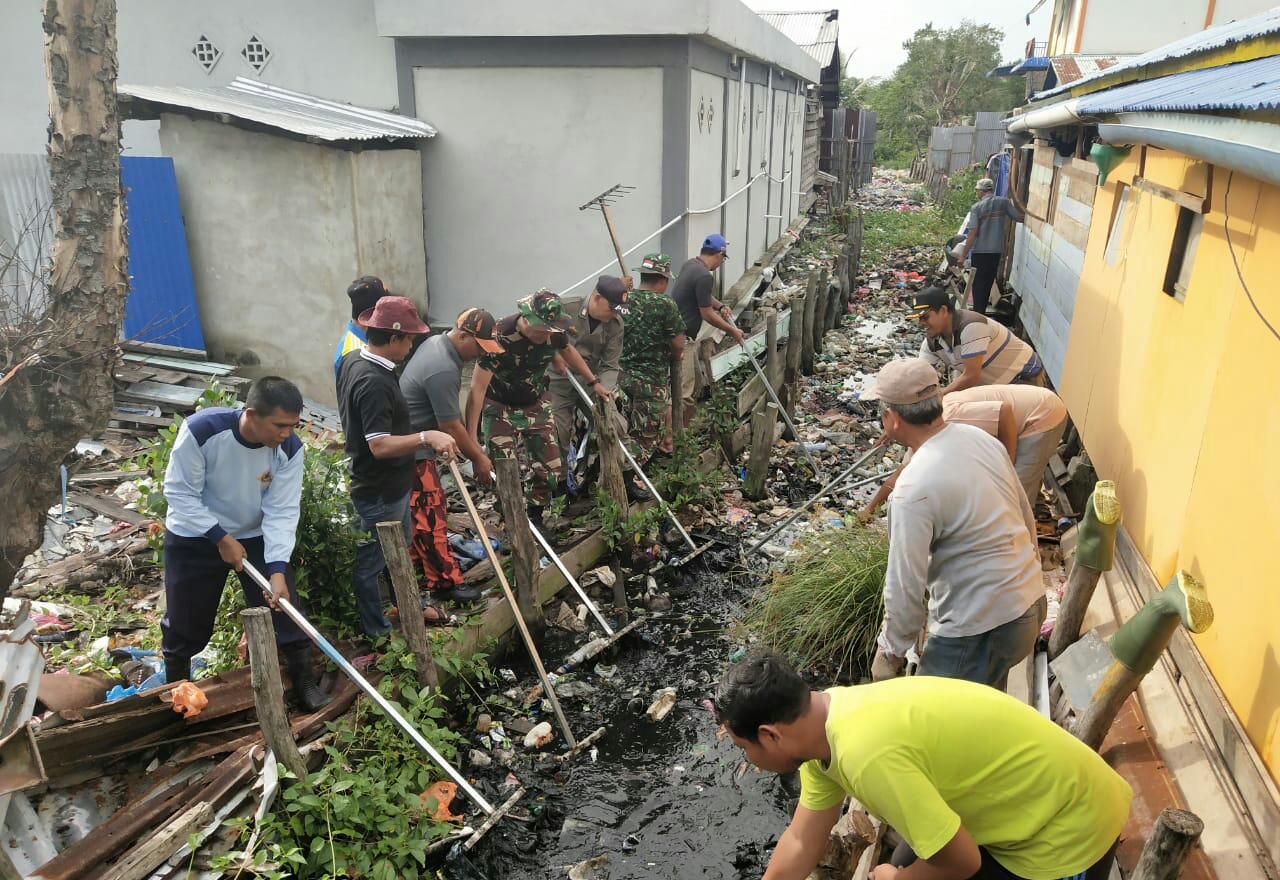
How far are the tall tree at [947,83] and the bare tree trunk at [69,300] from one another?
40.8m

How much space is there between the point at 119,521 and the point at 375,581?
3.07 m

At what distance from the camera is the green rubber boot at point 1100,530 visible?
12.1ft

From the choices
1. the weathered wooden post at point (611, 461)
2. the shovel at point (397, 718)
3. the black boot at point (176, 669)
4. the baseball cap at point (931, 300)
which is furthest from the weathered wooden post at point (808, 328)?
the black boot at point (176, 669)

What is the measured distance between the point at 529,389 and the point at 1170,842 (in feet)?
15.4

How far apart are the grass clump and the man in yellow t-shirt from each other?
9.07 ft

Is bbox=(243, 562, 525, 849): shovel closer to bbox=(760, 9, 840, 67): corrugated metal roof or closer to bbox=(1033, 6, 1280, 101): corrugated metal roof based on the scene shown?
bbox=(1033, 6, 1280, 101): corrugated metal roof

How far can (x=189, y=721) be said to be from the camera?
3.78 meters

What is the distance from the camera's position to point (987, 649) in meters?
3.27

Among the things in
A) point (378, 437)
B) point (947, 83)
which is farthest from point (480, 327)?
point (947, 83)

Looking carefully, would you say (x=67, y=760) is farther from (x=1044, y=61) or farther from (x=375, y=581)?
(x=1044, y=61)

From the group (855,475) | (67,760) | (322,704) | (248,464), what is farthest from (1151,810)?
(855,475)

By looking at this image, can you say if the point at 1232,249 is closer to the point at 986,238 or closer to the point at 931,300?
the point at 931,300

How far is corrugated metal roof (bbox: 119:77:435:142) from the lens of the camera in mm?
8055

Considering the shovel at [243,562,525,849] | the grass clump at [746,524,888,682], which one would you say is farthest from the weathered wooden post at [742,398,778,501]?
the shovel at [243,562,525,849]
